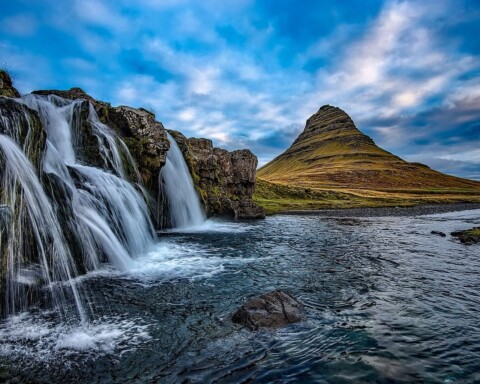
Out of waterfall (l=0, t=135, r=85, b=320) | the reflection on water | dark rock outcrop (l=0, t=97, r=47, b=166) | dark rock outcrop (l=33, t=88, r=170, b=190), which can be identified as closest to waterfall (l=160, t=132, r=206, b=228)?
dark rock outcrop (l=33, t=88, r=170, b=190)

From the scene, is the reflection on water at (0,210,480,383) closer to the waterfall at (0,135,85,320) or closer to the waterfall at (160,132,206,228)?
the waterfall at (0,135,85,320)

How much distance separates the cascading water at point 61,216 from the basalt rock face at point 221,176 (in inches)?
768

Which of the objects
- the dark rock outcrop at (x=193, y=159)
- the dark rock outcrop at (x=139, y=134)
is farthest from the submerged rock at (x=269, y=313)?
the dark rock outcrop at (x=139, y=134)

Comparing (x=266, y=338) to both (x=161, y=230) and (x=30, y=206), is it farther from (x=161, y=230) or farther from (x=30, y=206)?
(x=161, y=230)

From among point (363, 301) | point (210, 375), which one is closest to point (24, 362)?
point (210, 375)

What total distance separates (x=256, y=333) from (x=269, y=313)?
3.61 ft

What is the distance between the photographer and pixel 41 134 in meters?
16.9

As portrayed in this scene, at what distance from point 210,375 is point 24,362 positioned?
4.98m

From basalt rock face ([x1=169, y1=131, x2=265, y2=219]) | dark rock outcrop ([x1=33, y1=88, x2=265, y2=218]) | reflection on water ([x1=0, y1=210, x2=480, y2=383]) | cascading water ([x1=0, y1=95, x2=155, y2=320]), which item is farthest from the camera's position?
basalt rock face ([x1=169, y1=131, x2=265, y2=219])

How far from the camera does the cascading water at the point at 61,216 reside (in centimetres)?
1215

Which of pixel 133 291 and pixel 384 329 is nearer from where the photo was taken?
pixel 384 329

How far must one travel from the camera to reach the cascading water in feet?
39.9

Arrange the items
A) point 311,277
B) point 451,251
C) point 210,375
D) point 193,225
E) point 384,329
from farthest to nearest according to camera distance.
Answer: point 193,225 → point 451,251 → point 311,277 → point 384,329 → point 210,375

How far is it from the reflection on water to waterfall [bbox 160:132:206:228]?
1788cm
